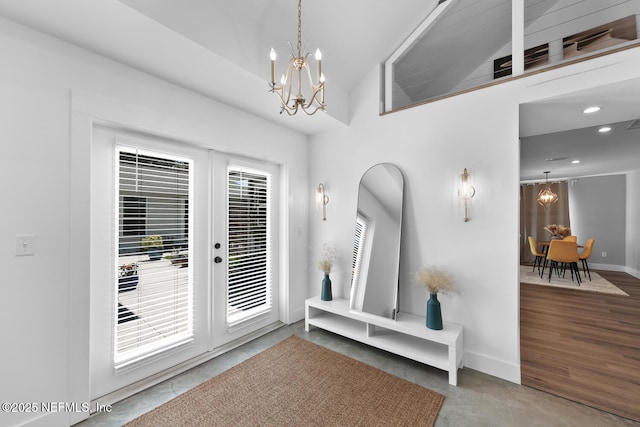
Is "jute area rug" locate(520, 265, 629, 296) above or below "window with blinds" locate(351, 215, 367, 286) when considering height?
below

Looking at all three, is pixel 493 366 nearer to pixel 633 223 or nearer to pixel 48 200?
pixel 48 200

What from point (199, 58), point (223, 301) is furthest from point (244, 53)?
point (223, 301)

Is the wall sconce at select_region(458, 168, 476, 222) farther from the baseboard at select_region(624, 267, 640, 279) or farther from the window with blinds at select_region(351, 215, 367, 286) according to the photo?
the baseboard at select_region(624, 267, 640, 279)

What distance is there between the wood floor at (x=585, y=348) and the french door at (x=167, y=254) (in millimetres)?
2882

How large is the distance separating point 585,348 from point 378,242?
2.45 meters

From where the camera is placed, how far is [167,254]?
232cm

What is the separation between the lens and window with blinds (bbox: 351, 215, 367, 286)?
3.00 m

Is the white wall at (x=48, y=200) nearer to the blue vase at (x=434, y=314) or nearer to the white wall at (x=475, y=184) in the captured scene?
the white wall at (x=475, y=184)

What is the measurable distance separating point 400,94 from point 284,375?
340 cm

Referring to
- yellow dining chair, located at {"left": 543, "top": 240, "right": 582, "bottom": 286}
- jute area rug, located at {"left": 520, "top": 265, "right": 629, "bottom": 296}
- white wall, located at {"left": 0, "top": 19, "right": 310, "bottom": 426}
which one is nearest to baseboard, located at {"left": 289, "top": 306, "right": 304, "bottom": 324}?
white wall, located at {"left": 0, "top": 19, "right": 310, "bottom": 426}

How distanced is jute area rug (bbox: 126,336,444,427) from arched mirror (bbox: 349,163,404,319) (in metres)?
0.65

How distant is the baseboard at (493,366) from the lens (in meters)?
2.20

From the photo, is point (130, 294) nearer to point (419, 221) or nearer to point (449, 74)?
point (419, 221)

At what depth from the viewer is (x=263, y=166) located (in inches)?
125
